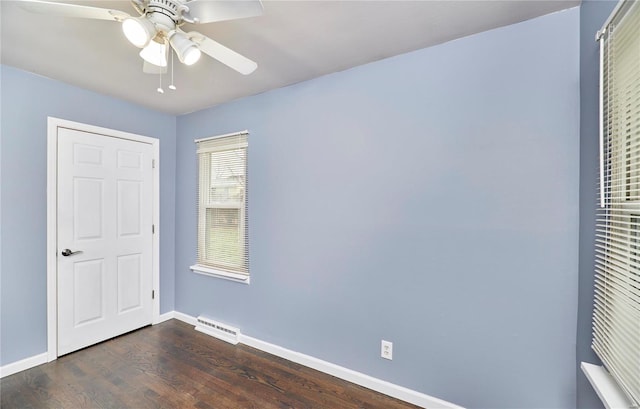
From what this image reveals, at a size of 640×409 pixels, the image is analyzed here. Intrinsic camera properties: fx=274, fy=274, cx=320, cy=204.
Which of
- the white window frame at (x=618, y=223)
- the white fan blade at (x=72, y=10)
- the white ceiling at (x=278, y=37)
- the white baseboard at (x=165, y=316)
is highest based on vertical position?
the white ceiling at (x=278, y=37)

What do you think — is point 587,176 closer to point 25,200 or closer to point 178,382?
point 178,382

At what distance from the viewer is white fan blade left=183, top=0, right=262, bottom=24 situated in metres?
1.10

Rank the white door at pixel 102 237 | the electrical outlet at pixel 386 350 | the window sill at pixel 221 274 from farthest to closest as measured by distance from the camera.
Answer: the window sill at pixel 221 274 < the white door at pixel 102 237 < the electrical outlet at pixel 386 350

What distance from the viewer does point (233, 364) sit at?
→ 7.65ft

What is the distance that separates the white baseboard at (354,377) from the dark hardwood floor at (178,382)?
0.14 ft

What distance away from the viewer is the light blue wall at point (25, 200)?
216cm

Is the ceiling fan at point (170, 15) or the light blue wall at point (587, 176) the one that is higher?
the ceiling fan at point (170, 15)

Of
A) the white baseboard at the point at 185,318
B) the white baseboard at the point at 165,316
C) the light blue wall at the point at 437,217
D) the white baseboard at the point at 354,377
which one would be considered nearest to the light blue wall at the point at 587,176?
the light blue wall at the point at 437,217

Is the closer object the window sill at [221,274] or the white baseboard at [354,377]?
the white baseboard at [354,377]

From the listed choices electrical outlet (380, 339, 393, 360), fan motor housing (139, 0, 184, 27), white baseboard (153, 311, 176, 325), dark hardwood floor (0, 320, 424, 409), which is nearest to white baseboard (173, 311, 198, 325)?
white baseboard (153, 311, 176, 325)

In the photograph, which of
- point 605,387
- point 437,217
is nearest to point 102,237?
point 437,217

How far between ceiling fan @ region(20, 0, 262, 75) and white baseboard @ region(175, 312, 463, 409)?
225 cm

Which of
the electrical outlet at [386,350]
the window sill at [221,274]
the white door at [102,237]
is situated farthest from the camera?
the window sill at [221,274]

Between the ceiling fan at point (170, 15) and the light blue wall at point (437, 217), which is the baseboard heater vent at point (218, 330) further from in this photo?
the ceiling fan at point (170, 15)
